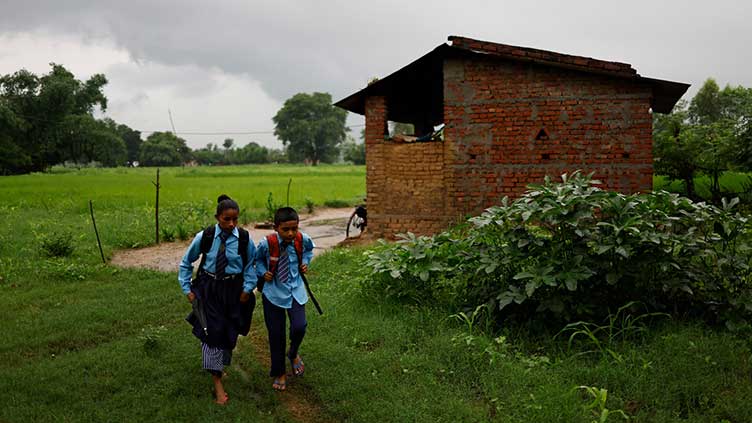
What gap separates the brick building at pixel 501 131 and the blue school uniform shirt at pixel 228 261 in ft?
18.6

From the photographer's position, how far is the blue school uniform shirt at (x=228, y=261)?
3867 mm

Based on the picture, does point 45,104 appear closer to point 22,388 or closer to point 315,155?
point 315,155

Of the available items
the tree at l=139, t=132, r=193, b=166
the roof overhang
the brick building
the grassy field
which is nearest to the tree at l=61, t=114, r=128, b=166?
the tree at l=139, t=132, r=193, b=166

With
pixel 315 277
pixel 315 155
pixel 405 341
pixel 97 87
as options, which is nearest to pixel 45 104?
pixel 97 87

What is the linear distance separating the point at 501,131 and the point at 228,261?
6179 mm

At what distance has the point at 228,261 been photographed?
3924 mm

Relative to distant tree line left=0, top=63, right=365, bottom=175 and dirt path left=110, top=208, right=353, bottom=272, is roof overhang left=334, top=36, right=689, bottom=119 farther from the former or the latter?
distant tree line left=0, top=63, right=365, bottom=175

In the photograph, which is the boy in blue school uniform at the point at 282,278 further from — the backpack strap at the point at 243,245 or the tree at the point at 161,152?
the tree at the point at 161,152

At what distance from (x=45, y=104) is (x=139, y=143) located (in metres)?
43.1

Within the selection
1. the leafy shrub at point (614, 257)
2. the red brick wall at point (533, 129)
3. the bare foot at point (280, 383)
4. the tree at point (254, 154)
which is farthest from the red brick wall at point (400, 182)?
the tree at point (254, 154)

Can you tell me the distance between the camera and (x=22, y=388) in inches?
161

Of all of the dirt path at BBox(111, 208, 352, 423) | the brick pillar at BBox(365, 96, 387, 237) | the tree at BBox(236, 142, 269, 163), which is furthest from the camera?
the tree at BBox(236, 142, 269, 163)

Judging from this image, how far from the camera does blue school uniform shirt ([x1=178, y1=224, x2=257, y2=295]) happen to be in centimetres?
387

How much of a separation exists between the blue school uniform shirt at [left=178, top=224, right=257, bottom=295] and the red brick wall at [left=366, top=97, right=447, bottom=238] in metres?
5.83
